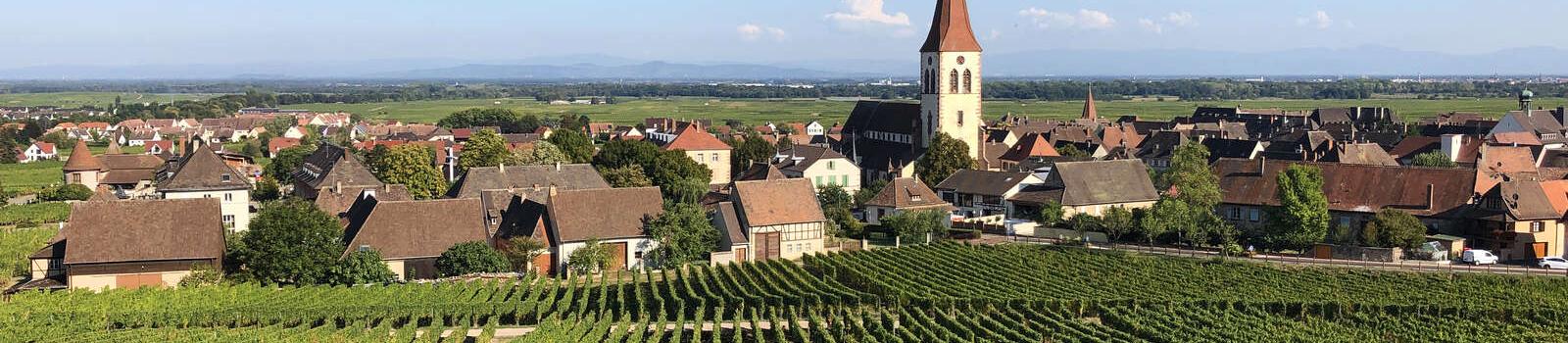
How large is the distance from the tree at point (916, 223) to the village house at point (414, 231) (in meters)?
16.4

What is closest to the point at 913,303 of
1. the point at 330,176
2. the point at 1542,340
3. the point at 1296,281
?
the point at 1296,281

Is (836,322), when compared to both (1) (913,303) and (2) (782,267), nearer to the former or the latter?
(1) (913,303)

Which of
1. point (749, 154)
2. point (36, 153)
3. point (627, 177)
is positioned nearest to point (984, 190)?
point (627, 177)

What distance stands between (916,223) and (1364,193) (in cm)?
1684

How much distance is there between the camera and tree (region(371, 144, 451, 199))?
67.8 metres

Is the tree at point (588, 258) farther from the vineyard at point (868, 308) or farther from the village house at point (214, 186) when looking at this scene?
the village house at point (214, 186)

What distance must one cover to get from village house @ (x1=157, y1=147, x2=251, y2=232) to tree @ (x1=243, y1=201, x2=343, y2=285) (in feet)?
48.0

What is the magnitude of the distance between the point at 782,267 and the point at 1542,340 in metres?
23.2

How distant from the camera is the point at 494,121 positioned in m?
143

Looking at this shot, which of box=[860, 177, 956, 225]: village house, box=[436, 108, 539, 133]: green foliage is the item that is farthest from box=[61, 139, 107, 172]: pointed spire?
box=[860, 177, 956, 225]: village house

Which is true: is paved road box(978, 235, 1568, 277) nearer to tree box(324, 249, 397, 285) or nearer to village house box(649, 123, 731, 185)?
tree box(324, 249, 397, 285)

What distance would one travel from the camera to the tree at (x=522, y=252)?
4884cm

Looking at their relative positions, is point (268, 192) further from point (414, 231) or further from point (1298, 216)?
point (1298, 216)

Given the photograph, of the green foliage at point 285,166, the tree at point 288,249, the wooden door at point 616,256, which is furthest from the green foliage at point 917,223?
the green foliage at point 285,166
